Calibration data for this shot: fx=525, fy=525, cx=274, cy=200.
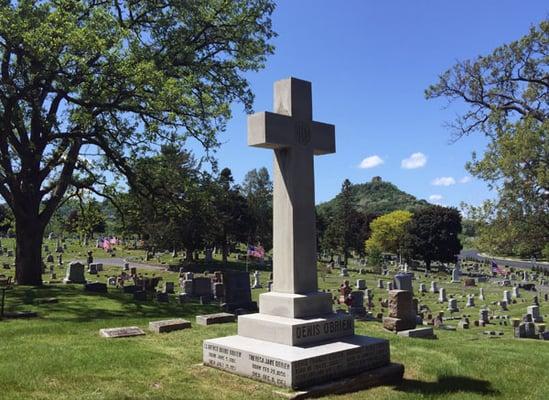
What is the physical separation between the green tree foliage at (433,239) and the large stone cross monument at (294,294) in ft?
205

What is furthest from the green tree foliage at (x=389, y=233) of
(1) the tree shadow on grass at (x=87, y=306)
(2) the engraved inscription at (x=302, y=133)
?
(2) the engraved inscription at (x=302, y=133)

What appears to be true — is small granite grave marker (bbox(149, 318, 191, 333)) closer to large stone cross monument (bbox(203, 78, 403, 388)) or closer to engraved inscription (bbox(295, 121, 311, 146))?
large stone cross monument (bbox(203, 78, 403, 388))

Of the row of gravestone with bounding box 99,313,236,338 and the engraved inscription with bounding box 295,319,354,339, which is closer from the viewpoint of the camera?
the engraved inscription with bounding box 295,319,354,339

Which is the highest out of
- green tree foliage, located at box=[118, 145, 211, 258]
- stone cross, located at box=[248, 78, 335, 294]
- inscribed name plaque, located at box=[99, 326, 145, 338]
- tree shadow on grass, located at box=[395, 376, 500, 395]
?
green tree foliage, located at box=[118, 145, 211, 258]

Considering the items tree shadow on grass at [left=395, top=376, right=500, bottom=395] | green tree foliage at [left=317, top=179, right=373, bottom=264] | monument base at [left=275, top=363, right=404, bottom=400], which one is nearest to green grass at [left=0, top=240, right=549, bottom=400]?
tree shadow on grass at [left=395, top=376, right=500, bottom=395]

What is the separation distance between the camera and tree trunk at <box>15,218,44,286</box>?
Result: 19.5 m

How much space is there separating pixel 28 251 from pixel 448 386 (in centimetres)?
1714

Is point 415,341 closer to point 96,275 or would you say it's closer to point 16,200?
point 16,200

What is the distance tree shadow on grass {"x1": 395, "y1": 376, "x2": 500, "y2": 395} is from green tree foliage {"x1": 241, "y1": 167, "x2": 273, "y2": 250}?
45.8 m

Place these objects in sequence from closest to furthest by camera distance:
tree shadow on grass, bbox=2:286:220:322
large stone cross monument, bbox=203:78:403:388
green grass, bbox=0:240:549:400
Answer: green grass, bbox=0:240:549:400 → large stone cross monument, bbox=203:78:403:388 → tree shadow on grass, bbox=2:286:220:322

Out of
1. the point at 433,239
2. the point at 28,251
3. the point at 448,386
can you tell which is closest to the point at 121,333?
the point at 448,386

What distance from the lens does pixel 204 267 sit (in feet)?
150

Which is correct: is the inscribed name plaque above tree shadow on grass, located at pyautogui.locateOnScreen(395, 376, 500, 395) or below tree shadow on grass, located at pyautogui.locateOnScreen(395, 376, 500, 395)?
above

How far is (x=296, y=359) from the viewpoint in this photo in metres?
6.15
